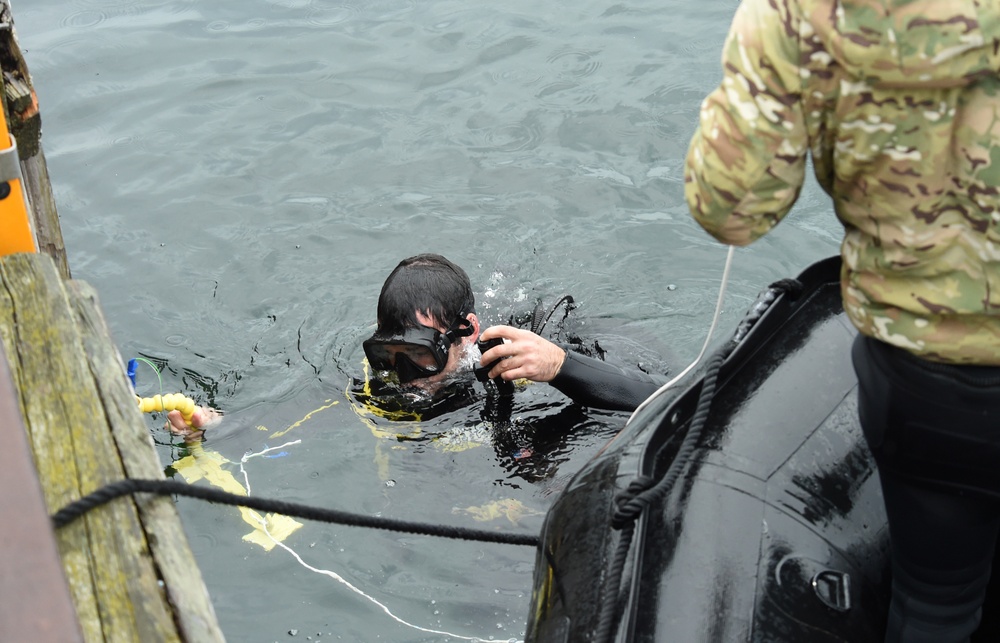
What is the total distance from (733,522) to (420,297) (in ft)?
6.01

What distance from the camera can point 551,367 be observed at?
374 centimetres

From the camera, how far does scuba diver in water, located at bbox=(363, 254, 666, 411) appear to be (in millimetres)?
3666

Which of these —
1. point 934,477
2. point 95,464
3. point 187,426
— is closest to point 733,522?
point 934,477

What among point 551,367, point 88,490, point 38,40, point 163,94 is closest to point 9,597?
point 88,490

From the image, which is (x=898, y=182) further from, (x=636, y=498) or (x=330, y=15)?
(x=330, y=15)

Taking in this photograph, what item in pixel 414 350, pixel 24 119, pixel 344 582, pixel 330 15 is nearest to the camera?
pixel 24 119

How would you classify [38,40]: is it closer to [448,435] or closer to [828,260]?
[448,435]

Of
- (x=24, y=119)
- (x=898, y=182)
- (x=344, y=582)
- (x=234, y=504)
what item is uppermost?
(x=898, y=182)

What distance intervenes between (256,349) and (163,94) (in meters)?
2.89

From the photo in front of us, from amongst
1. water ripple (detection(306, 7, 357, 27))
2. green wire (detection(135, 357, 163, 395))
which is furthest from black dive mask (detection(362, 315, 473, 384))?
water ripple (detection(306, 7, 357, 27))

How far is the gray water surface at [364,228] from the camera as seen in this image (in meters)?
3.69

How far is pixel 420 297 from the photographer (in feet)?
12.4

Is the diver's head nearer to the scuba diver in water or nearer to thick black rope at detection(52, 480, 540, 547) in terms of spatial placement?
the scuba diver in water

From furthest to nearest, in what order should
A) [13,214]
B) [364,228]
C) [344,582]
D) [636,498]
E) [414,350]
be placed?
[364,228]
[414,350]
[344,582]
[13,214]
[636,498]
